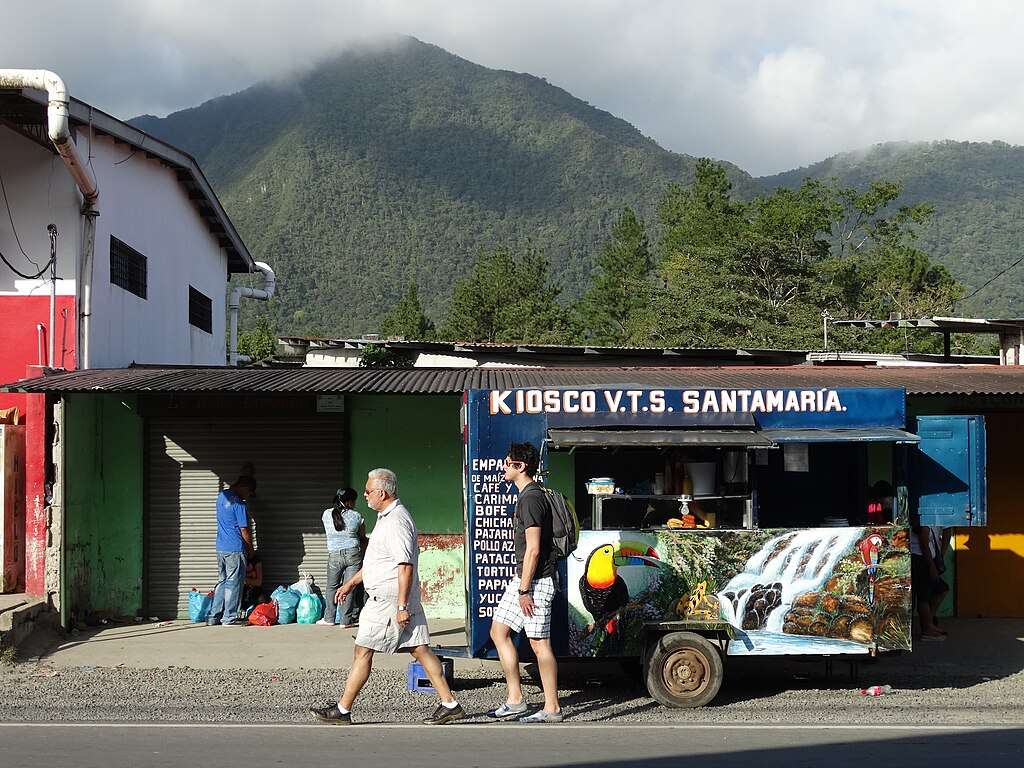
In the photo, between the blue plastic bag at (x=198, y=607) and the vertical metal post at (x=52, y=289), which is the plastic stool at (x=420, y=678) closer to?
the blue plastic bag at (x=198, y=607)

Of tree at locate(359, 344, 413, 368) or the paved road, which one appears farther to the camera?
tree at locate(359, 344, 413, 368)

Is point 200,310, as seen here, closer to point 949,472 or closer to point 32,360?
point 32,360

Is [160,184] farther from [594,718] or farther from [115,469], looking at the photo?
[594,718]

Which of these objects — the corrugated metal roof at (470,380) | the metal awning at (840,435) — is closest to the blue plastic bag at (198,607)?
the corrugated metal roof at (470,380)

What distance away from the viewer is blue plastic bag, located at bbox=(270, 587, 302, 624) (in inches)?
484

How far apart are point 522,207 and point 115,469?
433 feet

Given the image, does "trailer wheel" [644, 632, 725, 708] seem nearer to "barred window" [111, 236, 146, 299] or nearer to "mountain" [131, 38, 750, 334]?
"barred window" [111, 236, 146, 299]

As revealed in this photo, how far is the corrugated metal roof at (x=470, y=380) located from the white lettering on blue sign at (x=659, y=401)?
2.87 feet

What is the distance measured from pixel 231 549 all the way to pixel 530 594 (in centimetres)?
531

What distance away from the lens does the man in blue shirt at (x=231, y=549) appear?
11.9m

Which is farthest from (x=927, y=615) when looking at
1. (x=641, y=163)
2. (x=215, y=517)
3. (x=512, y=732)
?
(x=641, y=163)

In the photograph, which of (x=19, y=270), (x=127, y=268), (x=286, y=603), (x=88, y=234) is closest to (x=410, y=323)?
→ (x=127, y=268)

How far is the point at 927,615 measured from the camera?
36.9 ft

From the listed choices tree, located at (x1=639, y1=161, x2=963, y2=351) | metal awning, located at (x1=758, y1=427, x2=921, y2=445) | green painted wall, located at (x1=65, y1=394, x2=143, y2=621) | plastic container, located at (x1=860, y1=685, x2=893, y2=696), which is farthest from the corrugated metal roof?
tree, located at (x1=639, y1=161, x2=963, y2=351)
